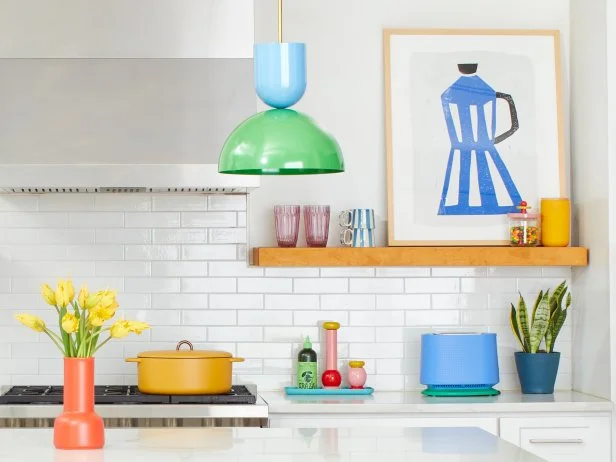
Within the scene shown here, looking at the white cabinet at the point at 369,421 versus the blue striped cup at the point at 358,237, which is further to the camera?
the blue striped cup at the point at 358,237

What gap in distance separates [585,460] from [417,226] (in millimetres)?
1252

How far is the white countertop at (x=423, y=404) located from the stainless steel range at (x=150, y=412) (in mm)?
131

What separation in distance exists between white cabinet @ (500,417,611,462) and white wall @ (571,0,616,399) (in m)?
0.18

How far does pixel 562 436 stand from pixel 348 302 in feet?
3.69

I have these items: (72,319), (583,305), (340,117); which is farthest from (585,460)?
(72,319)

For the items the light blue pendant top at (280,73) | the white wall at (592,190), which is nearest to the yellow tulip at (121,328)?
the light blue pendant top at (280,73)

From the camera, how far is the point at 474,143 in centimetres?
501

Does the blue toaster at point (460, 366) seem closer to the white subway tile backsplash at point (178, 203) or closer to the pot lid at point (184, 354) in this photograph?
the pot lid at point (184, 354)

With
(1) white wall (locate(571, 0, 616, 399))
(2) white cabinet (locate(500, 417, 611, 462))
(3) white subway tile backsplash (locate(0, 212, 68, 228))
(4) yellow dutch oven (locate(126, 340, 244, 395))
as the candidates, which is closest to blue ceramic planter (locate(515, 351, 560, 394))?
(1) white wall (locate(571, 0, 616, 399))

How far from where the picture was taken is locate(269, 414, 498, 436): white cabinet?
436 centimetres

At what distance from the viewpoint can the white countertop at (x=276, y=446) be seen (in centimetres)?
277

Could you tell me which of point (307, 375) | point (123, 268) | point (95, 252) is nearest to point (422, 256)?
point (307, 375)

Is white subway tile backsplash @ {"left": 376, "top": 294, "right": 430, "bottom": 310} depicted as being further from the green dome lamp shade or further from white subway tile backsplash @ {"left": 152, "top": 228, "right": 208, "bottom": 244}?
the green dome lamp shade

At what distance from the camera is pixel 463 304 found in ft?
16.5
